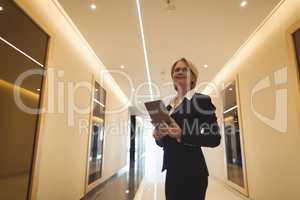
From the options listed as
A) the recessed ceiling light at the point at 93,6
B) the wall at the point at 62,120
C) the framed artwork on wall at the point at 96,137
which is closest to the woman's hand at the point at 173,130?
the wall at the point at 62,120

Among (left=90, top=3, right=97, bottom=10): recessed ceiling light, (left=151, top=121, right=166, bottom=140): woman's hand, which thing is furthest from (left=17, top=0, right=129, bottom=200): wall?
(left=151, top=121, right=166, bottom=140): woman's hand

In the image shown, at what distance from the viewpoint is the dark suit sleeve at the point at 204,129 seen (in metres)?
1.04

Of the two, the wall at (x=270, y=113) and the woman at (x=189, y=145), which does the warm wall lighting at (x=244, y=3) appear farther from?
the woman at (x=189, y=145)

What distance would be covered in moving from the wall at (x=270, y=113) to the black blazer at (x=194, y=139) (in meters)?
2.39

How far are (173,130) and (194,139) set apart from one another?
5.1 inches

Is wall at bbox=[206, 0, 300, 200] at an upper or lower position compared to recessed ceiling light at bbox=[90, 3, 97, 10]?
lower

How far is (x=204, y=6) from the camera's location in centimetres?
314

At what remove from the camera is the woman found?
1021 millimetres

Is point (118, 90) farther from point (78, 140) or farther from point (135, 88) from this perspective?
point (78, 140)

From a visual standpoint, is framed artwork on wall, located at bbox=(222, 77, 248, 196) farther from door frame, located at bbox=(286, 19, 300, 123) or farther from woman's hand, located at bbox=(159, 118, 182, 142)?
woman's hand, located at bbox=(159, 118, 182, 142)

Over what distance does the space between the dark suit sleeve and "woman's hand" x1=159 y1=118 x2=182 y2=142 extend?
3 centimetres

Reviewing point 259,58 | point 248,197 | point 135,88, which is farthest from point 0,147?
point 135,88

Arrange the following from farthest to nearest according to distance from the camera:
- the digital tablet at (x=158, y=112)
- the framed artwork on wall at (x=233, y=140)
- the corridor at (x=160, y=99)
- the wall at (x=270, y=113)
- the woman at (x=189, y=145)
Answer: the framed artwork on wall at (x=233, y=140) < the wall at (x=270, y=113) < the corridor at (x=160, y=99) < the digital tablet at (x=158, y=112) < the woman at (x=189, y=145)

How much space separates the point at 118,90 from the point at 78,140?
388 cm
